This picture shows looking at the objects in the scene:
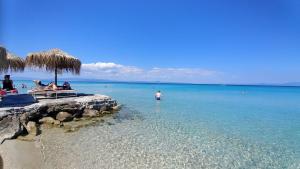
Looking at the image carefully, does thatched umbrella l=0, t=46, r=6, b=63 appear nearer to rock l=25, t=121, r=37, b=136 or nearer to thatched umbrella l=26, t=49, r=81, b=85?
rock l=25, t=121, r=37, b=136

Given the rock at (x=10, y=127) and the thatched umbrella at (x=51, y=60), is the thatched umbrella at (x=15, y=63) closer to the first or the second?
the thatched umbrella at (x=51, y=60)

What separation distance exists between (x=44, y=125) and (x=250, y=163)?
8.22 meters

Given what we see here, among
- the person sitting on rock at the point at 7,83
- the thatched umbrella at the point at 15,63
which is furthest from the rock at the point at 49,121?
the thatched umbrella at the point at 15,63

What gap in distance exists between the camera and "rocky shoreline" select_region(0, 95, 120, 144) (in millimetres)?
9141

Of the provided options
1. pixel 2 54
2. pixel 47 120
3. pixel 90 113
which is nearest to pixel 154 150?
pixel 47 120

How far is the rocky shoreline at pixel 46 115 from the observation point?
914cm

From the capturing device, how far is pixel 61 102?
1321 centimetres

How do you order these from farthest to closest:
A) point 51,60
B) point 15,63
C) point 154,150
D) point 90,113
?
point 15,63, point 51,60, point 90,113, point 154,150

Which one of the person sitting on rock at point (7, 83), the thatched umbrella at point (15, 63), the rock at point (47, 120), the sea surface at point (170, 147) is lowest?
the sea surface at point (170, 147)

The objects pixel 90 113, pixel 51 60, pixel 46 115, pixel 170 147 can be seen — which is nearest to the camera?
pixel 170 147

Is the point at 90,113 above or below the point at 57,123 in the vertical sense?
above

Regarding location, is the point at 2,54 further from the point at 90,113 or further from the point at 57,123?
the point at 90,113

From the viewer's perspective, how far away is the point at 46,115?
39.9ft

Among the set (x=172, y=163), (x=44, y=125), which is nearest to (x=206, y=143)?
(x=172, y=163)
